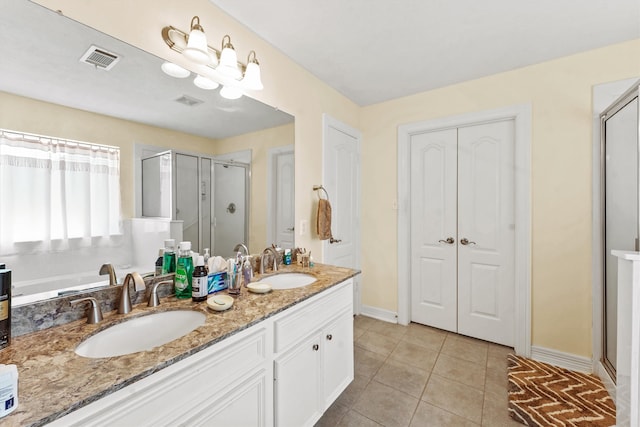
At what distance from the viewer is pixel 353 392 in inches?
71.2

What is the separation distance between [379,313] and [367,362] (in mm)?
863

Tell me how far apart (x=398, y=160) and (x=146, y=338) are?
8.30 feet

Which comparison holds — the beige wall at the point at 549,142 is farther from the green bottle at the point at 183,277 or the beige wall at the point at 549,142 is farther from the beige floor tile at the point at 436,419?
the beige floor tile at the point at 436,419

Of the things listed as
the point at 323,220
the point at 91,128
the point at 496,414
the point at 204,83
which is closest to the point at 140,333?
the point at 91,128

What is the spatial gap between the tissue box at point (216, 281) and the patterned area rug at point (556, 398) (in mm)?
1857

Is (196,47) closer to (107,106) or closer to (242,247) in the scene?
(107,106)

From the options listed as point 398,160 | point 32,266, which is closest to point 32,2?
point 32,266

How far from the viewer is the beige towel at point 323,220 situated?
7.50 ft

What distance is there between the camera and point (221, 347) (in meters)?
0.92

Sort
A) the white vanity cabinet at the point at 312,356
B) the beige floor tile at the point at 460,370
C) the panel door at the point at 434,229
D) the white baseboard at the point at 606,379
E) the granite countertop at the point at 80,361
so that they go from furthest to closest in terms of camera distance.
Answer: the panel door at the point at 434,229 → the beige floor tile at the point at 460,370 → the white baseboard at the point at 606,379 → the white vanity cabinet at the point at 312,356 → the granite countertop at the point at 80,361

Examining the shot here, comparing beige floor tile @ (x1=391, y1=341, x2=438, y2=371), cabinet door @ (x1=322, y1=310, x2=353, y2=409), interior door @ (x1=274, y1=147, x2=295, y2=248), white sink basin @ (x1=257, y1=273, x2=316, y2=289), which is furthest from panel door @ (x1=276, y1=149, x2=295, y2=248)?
beige floor tile @ (x1=391, y1=341, x2=438, y2=371)

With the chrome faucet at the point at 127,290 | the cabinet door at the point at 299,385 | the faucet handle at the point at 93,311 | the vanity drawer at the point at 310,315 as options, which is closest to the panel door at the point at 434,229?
the vanity drawer at the point at 310,315

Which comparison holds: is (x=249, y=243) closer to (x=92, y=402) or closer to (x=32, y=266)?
(x=32, y=266)

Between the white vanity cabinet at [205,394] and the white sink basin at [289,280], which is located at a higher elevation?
the white sink basin at [289,280]
